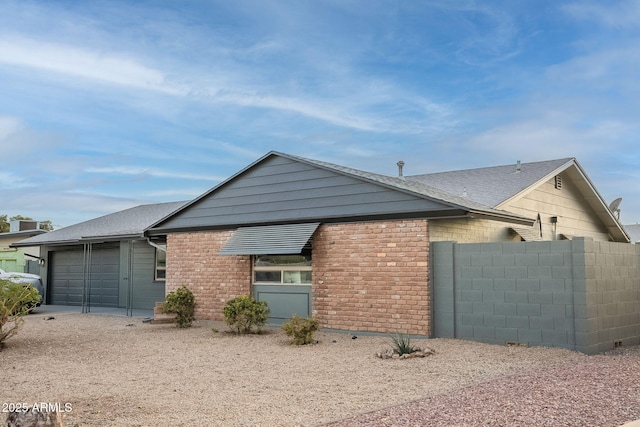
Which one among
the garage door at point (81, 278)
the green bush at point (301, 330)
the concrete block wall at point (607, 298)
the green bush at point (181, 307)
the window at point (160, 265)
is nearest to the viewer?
the concrete block wall at point (607, 298)

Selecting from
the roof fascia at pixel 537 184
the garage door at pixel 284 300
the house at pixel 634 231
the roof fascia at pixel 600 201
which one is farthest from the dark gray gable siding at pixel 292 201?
the house at pixel 634 231

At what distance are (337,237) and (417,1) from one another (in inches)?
218

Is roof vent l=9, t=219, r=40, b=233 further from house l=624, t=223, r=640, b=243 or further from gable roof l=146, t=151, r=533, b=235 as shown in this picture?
house l=624, t=223, r=640, b=243

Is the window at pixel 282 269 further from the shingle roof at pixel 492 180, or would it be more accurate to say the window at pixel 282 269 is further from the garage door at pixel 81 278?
the garage door at pixel 81 278

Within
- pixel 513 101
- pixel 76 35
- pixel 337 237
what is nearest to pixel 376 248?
pixel 337 237

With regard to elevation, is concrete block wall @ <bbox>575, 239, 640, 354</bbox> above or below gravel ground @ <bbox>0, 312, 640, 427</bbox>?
above

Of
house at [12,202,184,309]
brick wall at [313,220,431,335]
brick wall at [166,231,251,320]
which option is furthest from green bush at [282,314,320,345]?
house at [12,202,184,309]

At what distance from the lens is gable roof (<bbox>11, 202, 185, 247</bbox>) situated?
20.5 metres

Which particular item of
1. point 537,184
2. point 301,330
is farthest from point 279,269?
point 537,184

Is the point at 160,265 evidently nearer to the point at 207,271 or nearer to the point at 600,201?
the point at 207,271

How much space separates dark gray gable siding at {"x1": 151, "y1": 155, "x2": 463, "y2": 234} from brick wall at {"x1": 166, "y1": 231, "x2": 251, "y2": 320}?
1.25ft

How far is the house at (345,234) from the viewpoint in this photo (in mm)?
12250

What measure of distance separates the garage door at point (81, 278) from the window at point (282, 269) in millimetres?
8668

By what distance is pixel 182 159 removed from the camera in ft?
58.4
